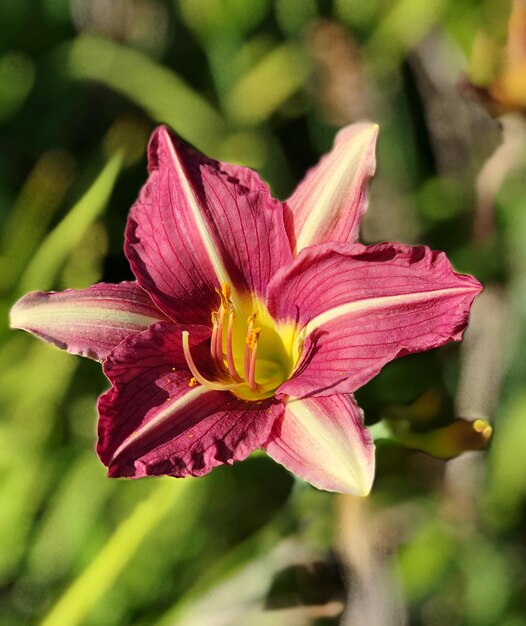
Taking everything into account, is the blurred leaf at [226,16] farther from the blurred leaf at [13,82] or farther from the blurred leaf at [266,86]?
the blurred leaf at [13,82]

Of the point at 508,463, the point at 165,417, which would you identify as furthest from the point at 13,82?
the point at 508,463

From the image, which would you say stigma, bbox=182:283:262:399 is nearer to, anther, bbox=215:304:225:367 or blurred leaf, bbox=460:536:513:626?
anther, bbox=215:304:225:367

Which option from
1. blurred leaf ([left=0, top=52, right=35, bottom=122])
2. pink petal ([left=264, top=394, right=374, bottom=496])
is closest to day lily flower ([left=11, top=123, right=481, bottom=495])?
pink petal ([left=264, top=394, right=374, bottom=496])

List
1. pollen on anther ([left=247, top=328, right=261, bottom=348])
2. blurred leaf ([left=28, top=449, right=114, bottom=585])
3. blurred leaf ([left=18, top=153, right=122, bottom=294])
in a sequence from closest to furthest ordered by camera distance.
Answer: pollen on anther ([left=247, top=328, right=261, bottom=348])
blurred leaf ([left=28, top=449, right=114, bottom=585])
blurred leaf ([left=18, top=153, right=122, bottom=294])

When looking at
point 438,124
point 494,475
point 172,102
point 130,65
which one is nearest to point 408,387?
point 494,475

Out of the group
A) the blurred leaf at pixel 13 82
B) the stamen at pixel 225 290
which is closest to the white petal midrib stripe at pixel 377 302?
the stamen at pixel 225 290

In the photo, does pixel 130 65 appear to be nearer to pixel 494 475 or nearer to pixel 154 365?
pixel 154 365

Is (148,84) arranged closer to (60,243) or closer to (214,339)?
(60,243)
